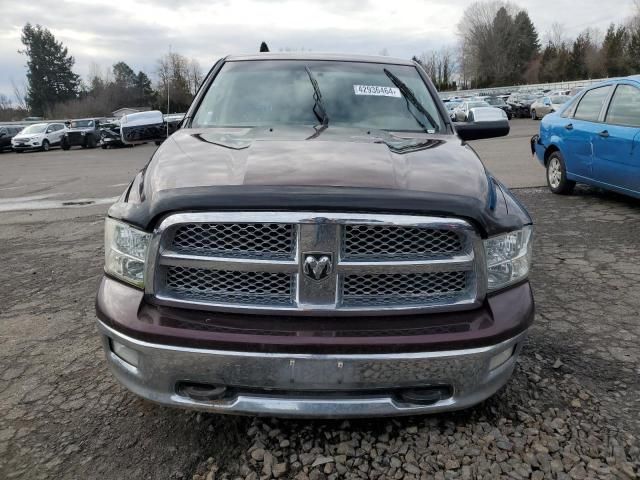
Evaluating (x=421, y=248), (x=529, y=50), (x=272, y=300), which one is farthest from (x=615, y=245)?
(x=529, y=50)

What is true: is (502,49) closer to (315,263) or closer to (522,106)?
(522,106)

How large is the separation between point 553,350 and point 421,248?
1.62 meters

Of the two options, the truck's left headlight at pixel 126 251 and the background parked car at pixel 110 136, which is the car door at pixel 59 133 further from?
the truck's left headlight at pixel 126 251

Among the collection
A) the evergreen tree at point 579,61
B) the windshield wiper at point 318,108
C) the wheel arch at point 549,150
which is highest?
the evergreen tree at point 579,61

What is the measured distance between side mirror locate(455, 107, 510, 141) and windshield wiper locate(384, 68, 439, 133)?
0.29m

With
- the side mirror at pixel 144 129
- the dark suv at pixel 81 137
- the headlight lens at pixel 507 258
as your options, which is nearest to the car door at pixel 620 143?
the headlight lens at pixel 507 258

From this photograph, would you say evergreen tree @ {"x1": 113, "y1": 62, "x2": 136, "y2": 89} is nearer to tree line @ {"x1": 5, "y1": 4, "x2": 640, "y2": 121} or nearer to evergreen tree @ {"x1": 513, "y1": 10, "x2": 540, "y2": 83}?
tree line @ {"x1": 5, "y1": 4, "x2": 640, "y2": 121}

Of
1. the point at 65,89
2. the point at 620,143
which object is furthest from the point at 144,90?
the point at 620,143

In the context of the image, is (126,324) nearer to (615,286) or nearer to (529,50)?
(615,286)

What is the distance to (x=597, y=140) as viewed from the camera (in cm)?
648

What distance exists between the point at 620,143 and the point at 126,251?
593cm

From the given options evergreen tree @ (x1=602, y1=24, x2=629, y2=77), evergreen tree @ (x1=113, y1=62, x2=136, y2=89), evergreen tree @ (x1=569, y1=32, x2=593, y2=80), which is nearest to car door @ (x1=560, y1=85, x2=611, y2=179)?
evergreen tree @ (x1=602, y1=24, x2=629, y2=77)

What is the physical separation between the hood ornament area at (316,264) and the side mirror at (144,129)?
238 cm

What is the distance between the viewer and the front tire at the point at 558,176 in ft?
24.3
